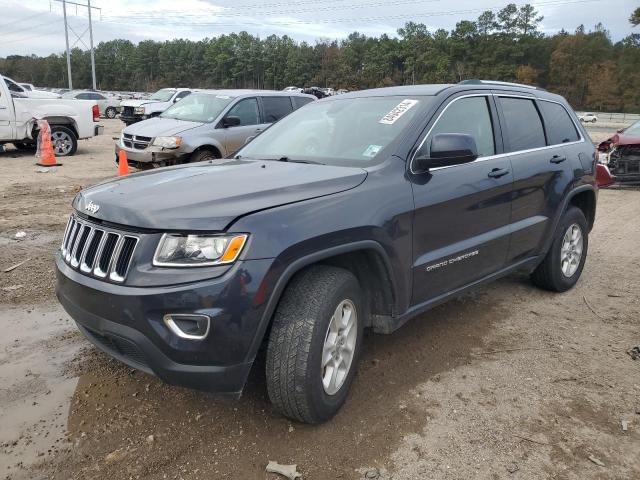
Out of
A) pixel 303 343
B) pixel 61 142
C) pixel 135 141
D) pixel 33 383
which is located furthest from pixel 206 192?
pixel 61 142

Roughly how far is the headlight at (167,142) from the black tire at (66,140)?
5522mm

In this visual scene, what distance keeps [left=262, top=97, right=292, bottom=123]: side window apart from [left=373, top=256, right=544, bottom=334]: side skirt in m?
7.06

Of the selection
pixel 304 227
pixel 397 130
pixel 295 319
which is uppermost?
pixel 397 130

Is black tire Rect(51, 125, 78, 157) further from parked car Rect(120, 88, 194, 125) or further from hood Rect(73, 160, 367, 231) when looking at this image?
hood Rect(73, 160, 367, 231)

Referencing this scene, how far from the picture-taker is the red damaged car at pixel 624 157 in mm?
11438

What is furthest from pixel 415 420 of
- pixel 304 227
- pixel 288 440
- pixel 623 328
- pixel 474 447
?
pixel 623 328

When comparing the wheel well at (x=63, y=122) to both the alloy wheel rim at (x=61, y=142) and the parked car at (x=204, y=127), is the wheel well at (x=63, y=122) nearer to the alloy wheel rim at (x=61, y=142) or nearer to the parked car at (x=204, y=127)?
the alloy wheel rim at (x=61, y=142)

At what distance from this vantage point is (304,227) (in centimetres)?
264

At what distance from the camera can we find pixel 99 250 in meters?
2.68

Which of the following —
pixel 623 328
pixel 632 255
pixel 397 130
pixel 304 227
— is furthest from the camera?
pixel 632 255

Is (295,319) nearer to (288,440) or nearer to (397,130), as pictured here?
(288,440)

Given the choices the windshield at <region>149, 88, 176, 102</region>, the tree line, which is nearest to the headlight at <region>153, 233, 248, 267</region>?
the windshield at <region>149, 88, 176, 102</region>

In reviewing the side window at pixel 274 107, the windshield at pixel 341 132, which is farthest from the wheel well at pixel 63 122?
the windshield at pixel 341 132

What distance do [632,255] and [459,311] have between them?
317cm
